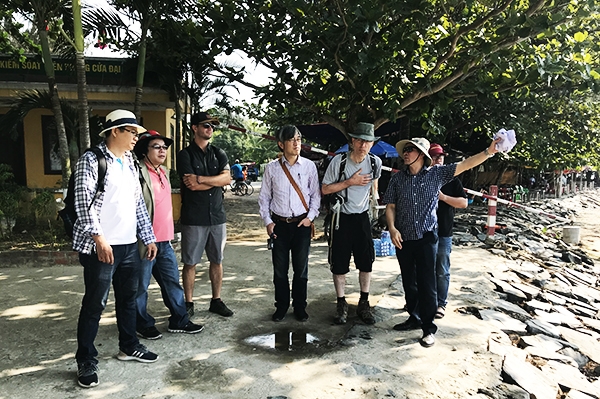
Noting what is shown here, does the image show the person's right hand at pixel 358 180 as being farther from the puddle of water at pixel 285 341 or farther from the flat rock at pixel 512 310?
the flat rock at pixel 512 310

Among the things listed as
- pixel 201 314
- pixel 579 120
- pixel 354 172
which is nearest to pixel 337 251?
pixel 354 172

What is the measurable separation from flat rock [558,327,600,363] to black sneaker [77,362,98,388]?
15.2ft

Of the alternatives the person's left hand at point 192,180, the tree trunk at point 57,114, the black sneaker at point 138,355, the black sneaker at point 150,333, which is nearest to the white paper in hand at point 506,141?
the person's left hand at point 192,180

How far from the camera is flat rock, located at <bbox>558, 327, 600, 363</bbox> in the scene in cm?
469

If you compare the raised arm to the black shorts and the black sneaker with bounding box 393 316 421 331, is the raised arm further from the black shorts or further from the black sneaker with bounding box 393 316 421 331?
the black sneaker with bounding box 393 316 421 331

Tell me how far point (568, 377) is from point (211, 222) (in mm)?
3372

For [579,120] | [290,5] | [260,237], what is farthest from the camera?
[579,120]

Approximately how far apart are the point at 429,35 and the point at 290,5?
7.78ft

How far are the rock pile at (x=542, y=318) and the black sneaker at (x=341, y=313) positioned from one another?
4.33ft

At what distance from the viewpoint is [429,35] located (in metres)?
6.56

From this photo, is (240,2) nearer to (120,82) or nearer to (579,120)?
(120,82)

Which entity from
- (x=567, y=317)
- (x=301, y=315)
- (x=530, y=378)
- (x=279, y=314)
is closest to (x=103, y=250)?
(x=279, y=314)

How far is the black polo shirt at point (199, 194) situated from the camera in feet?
13.7

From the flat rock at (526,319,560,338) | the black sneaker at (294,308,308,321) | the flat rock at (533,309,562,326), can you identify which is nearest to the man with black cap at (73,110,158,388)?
the black sneaker at (294,308,308,321)
